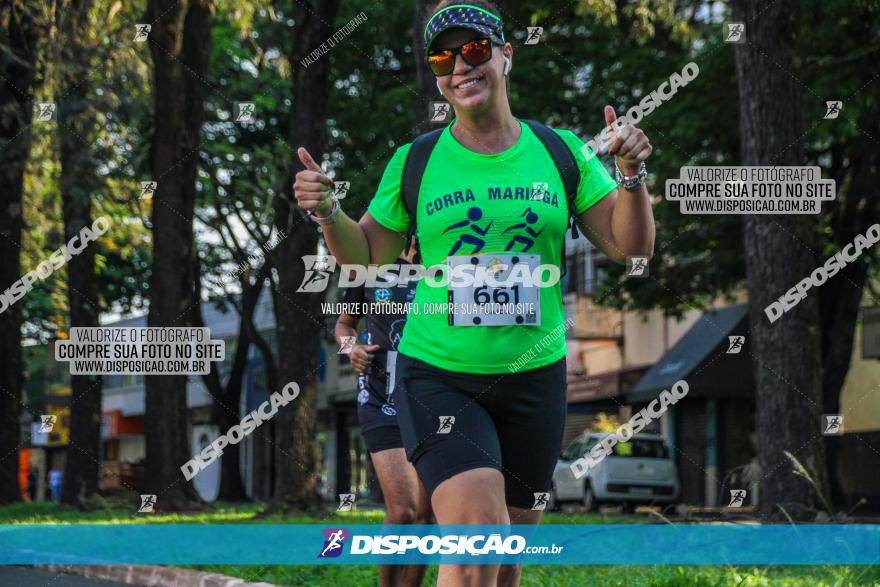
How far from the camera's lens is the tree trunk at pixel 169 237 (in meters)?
18.5

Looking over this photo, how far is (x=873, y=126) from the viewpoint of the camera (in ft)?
62.3

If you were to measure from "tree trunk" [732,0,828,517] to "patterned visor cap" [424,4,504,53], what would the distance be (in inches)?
329

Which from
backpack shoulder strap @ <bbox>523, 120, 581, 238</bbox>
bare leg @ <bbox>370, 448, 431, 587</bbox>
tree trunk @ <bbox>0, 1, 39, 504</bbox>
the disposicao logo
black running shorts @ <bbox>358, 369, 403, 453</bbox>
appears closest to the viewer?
backpack shoulder strap @ <bbox>523, 120, 581, 238</bbox>

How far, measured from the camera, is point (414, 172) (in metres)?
4.55

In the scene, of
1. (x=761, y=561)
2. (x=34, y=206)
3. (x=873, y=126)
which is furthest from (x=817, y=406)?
(x=34, y=206)

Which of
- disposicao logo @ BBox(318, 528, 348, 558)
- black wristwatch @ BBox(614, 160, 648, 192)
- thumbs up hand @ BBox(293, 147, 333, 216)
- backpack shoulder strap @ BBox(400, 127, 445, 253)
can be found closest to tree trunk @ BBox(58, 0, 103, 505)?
disposicao logo @ BBox(318, 528, 348, 558)

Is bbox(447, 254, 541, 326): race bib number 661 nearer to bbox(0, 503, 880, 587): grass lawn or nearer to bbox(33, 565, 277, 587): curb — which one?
bbox(0, 503, 880, 587): grass lawn

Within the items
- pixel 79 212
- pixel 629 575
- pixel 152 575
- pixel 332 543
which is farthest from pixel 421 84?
pixel 79 212

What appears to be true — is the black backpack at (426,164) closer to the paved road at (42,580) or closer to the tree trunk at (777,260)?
the paved road at (42,580)

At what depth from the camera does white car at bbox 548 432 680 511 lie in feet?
87.3

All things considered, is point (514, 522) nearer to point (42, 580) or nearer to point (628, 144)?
point (628, 144)

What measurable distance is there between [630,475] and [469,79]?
22.9 m

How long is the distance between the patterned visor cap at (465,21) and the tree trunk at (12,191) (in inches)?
569

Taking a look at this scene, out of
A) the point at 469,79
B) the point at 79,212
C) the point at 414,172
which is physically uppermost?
the point at 79,212
